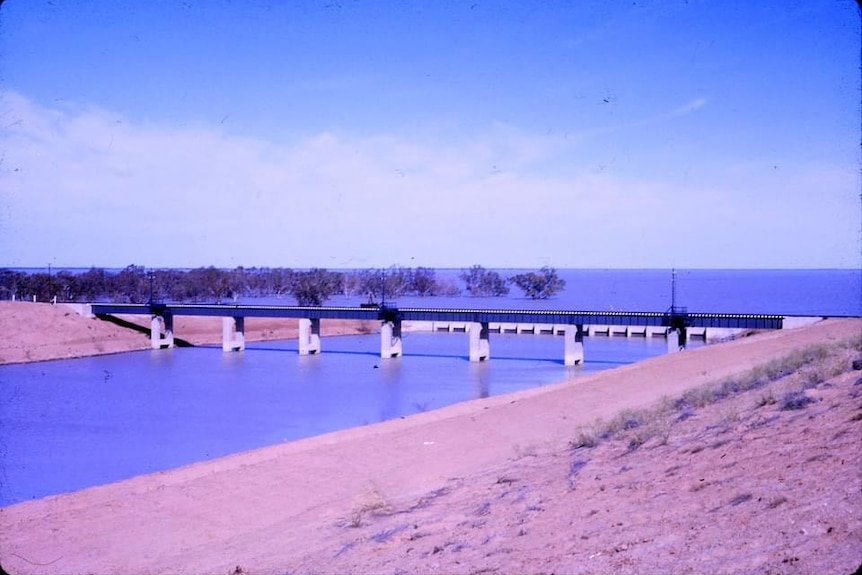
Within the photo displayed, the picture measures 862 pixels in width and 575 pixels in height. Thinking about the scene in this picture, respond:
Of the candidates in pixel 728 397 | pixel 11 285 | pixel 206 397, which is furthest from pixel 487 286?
pixel 728 397

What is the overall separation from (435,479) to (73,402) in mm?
27966

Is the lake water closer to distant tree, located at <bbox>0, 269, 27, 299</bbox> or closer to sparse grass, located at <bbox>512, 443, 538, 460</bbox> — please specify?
sparse grass, located at <bbox>512, 443, 538, 460</bbox>

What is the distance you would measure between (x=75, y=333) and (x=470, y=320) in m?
37.5

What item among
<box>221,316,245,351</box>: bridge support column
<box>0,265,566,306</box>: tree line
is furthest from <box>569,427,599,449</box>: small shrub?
<box>0,265,566,306</box>: tree line

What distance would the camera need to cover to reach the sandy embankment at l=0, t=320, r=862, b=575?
730cm

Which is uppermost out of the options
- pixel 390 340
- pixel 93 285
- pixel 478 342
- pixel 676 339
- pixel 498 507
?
pixel 93 285

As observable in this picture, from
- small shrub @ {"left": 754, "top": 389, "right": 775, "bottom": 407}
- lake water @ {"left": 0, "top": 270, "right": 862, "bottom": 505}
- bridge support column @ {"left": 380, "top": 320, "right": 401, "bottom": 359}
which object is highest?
small shrub @ {"left": 754, "top": 389, "right": 775, "bottom": 407}

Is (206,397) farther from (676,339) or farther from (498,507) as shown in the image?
(498,507)

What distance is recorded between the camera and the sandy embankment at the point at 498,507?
730cm

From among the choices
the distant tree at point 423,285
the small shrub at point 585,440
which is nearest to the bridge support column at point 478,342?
the small shrub at point 585,440

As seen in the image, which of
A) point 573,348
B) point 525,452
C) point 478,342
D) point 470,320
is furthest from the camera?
point 470,320

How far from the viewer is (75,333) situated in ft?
222

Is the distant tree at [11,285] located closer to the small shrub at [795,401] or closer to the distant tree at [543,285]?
the distant tree at [543,285]

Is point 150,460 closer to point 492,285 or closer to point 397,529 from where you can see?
point 397,529
